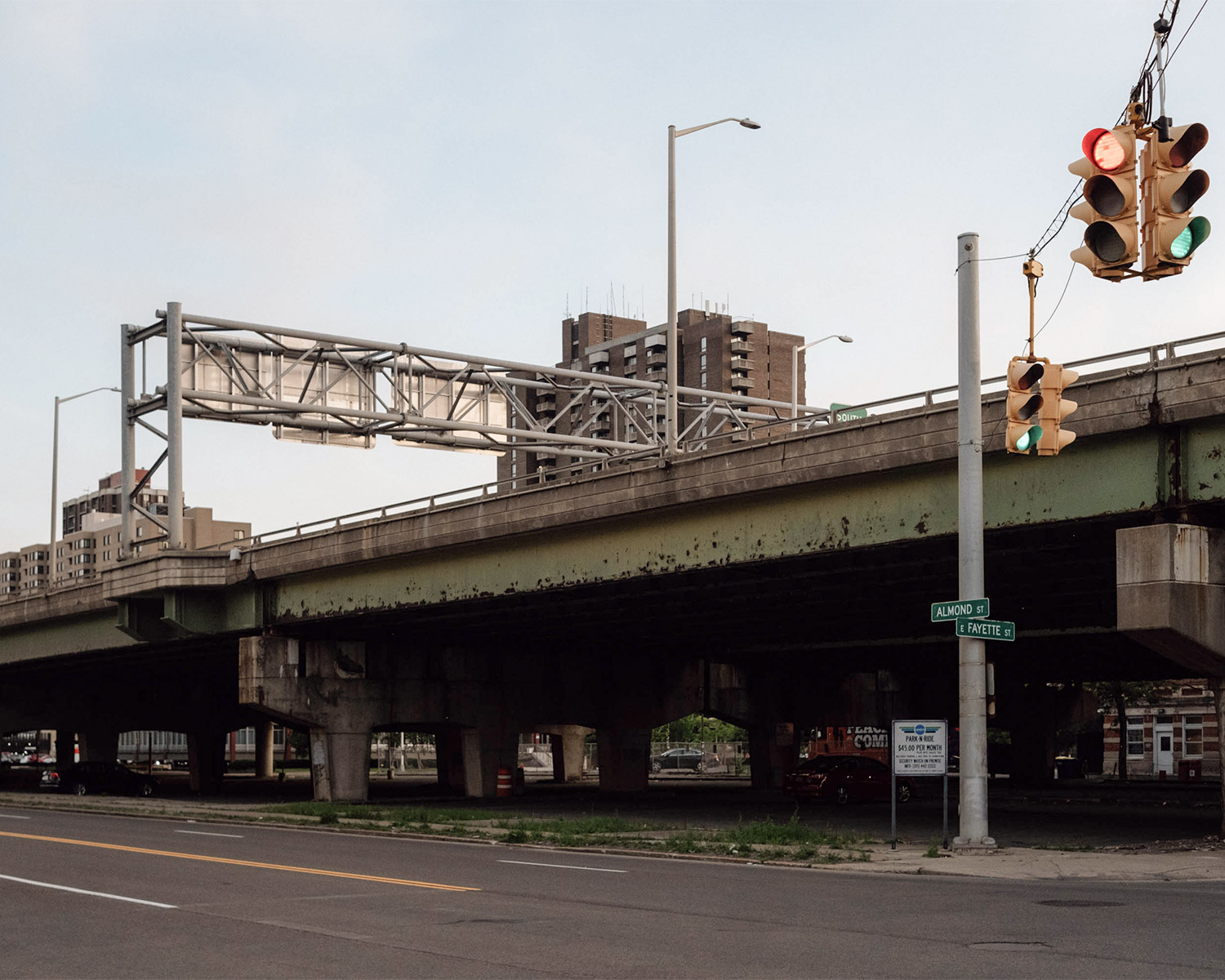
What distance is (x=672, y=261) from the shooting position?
32500 millimetres

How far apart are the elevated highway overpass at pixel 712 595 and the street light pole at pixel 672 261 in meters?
1.63

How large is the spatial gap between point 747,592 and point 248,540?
17.9 meters

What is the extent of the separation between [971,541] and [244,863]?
40.0ft

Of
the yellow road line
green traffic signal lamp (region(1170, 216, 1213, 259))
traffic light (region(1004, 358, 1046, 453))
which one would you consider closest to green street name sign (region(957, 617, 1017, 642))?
traffic light (region(1004, 358, 1046, 453))

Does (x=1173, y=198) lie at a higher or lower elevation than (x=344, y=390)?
lower

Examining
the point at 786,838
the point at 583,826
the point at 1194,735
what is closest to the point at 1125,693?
the point at 1194,735

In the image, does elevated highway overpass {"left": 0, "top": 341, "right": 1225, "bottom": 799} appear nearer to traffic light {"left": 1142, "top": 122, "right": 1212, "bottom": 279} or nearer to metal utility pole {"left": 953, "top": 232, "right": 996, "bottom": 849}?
metal utility pole {"left": 953, "top": 232, "right": 996, "bottom": 849}

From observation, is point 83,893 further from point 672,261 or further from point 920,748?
point 672,261

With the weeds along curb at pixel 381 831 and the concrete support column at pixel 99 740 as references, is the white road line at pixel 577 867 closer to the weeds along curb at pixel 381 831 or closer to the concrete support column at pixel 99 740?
the weeds along curb at pixel 381 831

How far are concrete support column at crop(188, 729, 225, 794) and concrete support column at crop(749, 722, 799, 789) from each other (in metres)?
29.8

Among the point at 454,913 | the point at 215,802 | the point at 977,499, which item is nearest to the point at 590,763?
the point at 215,802

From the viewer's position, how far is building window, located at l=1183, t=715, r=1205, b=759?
3349 inches

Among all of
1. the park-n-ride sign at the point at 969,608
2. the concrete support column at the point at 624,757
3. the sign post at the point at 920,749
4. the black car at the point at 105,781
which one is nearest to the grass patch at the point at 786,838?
the sign post at the point at 920,749

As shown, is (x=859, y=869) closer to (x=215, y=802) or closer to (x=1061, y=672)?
(x=215, y=802)
